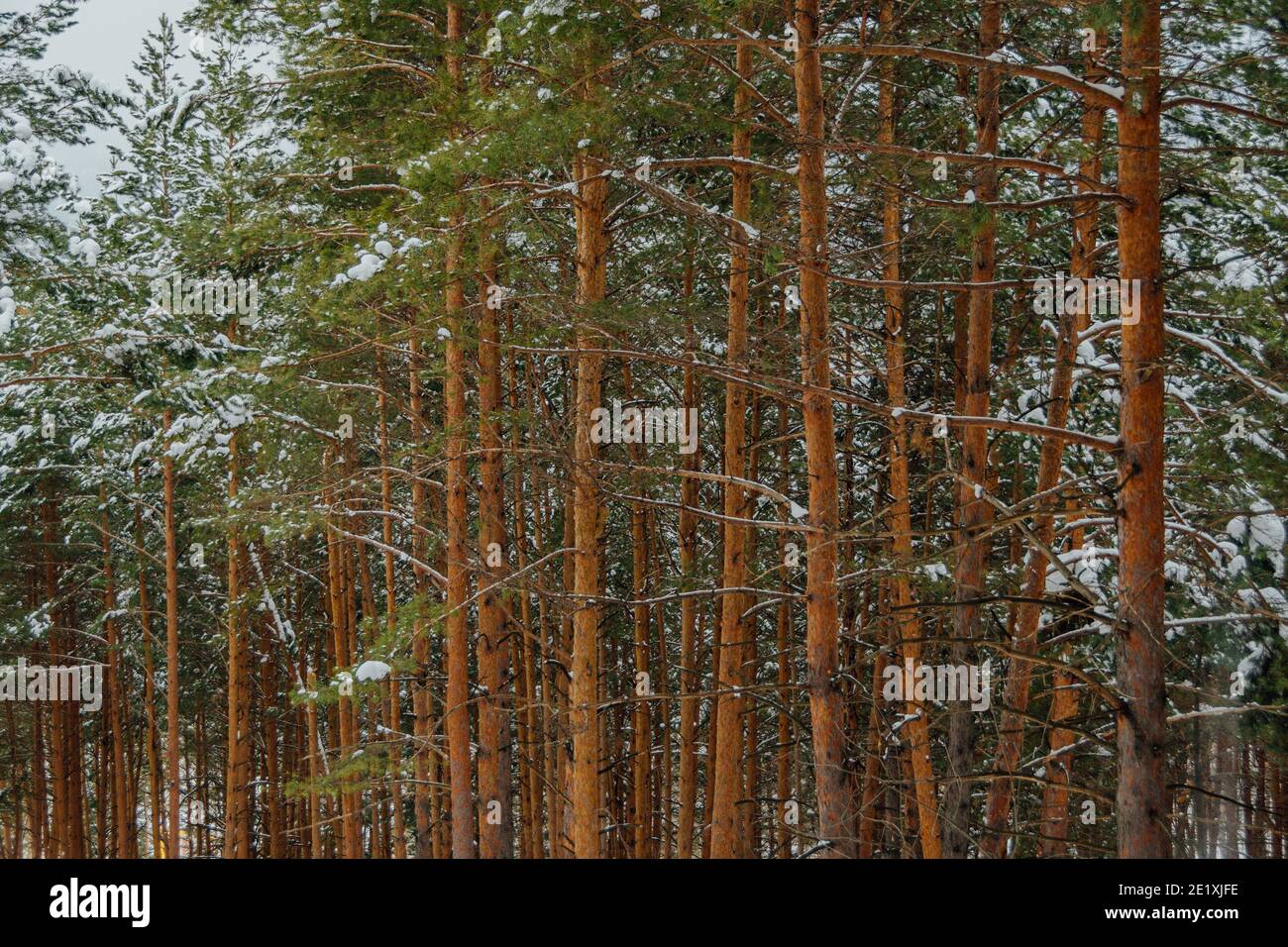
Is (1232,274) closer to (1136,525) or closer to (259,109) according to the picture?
(1136,525)

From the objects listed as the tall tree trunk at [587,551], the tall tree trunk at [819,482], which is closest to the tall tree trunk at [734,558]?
the tall tree trunk at [587,551]

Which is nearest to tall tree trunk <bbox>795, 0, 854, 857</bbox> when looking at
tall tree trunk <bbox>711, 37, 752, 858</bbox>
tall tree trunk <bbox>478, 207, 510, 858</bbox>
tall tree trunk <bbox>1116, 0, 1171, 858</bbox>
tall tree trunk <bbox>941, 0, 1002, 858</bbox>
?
tall tree trunk <bbox>941, 0, 1002, 858</bbox>

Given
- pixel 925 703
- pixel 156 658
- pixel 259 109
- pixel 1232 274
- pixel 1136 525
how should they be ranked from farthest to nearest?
pixel 156 658
pixel 259 109
pixel 925 703
pixel 1232 274
pixel 1136 525

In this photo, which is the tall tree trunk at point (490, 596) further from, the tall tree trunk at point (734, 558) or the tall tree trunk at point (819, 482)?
the tall tree trunk at point (819, 482)

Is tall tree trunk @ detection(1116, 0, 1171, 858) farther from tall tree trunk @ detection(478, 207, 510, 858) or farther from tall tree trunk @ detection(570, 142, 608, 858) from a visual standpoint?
tall tree trunk @ detection(478, 207, 510, 858)

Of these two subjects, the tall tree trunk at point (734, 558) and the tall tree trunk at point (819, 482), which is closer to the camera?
the tall tree trunk at point (819, 482)

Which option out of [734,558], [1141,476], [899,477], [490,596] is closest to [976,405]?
[899,477]

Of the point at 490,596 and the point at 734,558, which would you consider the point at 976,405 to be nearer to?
the point at 734,558

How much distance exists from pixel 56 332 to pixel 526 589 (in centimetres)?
1007

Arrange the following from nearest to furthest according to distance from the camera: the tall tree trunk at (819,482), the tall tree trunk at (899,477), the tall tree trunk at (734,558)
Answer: the tall tree trunk at (819,482) < the tall tree trunk at (899,477) < the tall tree trunk at (734,558)

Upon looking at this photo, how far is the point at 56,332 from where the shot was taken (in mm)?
15570

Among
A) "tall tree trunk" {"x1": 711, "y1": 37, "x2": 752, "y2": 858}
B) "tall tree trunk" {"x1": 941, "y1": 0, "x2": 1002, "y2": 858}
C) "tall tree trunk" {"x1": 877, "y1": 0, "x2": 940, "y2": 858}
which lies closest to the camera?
"tall tree trunk" {"x1": 941, "y1": 0, "x2": 1002, "y2": 858}
